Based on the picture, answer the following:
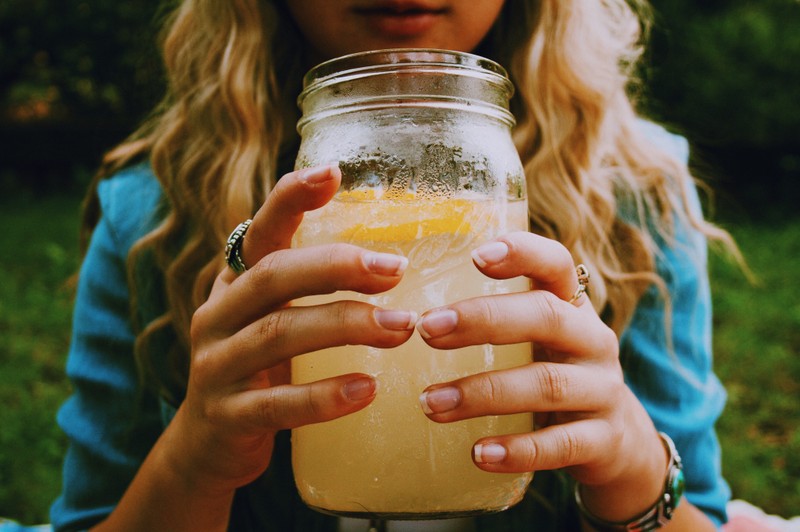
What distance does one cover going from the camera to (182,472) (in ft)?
3.56

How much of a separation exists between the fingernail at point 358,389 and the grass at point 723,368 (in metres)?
1.40

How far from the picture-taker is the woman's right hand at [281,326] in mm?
808

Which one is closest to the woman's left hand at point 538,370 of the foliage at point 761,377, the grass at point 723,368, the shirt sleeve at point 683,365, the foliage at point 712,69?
the shirt sleeve at point 683,365

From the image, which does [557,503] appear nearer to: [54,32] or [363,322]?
[363,322]

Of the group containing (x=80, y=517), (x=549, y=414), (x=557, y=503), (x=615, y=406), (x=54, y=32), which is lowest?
(x=54, y=32)

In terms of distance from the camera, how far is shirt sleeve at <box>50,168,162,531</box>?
1559 mm

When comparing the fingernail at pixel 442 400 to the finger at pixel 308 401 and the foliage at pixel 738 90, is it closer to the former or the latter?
the finger at pixel 308 401

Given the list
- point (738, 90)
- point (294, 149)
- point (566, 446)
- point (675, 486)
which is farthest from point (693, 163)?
Answer: point (566, 446)

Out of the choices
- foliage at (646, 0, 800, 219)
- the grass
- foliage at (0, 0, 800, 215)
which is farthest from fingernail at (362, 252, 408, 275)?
foliage at (646, 0, 800, 219)

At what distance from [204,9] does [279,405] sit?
1054 mm

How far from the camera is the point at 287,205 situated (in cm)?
86

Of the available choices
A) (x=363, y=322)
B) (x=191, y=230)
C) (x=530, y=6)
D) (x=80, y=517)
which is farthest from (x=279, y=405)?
(x=530, y=6)

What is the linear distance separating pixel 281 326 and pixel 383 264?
0.15 m

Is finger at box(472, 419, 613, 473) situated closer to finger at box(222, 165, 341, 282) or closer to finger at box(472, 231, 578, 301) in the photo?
finger at box(472, 231, 578, 301)
